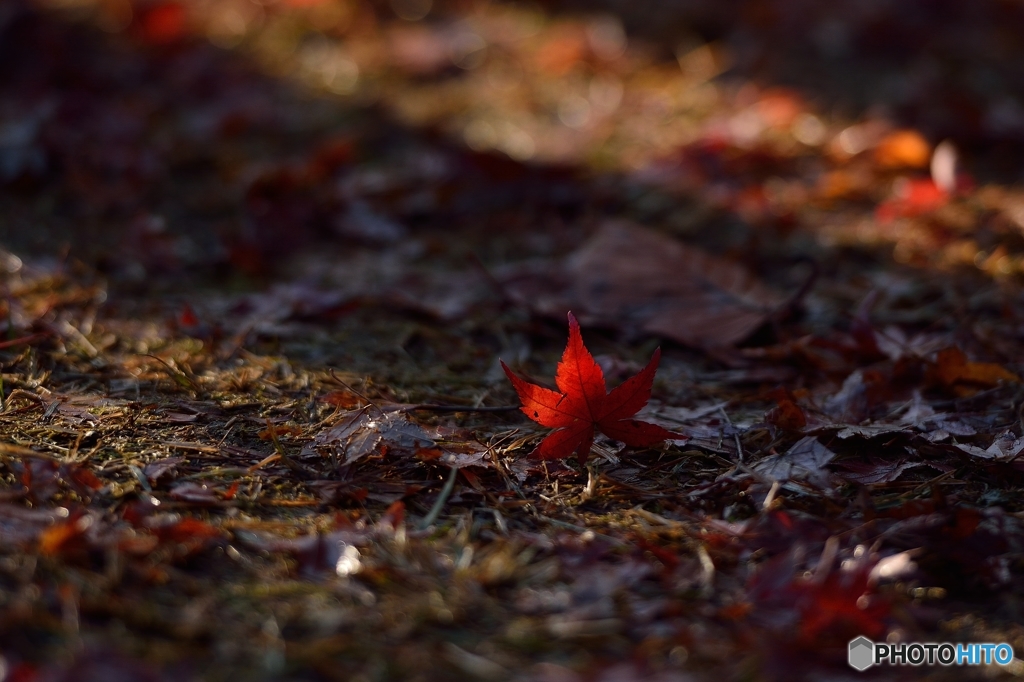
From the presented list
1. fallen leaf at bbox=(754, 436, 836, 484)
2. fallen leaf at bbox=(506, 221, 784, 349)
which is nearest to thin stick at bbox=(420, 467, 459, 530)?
fallen leaf at bbox=(754, 436, 836, 484)

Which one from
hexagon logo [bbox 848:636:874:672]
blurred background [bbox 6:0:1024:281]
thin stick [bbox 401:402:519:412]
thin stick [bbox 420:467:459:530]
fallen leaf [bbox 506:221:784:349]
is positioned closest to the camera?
hexagon logo [bbox 848:636:874:672]

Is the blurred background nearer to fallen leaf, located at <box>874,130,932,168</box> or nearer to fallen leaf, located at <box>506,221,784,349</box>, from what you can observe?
fallen leaf, located at <box>874,130,932,168</box>

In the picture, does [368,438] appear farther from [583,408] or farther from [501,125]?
[501,125]

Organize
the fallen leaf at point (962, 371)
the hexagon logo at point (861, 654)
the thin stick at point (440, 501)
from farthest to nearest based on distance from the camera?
the fallen leaf at point (962, 371) < the thin stick at point (440, 501) < the hexagon logo at point (861, 654)

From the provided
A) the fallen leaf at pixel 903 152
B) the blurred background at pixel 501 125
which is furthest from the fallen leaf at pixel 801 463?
the fallen leaf at pixel 903 152

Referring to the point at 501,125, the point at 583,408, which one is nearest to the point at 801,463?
the point at 583,408

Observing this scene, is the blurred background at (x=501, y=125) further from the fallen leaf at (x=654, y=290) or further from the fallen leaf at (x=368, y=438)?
the fallen leaf at (x=368, y=438)

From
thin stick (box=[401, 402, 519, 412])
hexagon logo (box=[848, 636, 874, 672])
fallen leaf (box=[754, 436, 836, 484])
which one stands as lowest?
fallen leaf (box=[754, 436, 836, 484])

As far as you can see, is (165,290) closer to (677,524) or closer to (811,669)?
(677,524)
